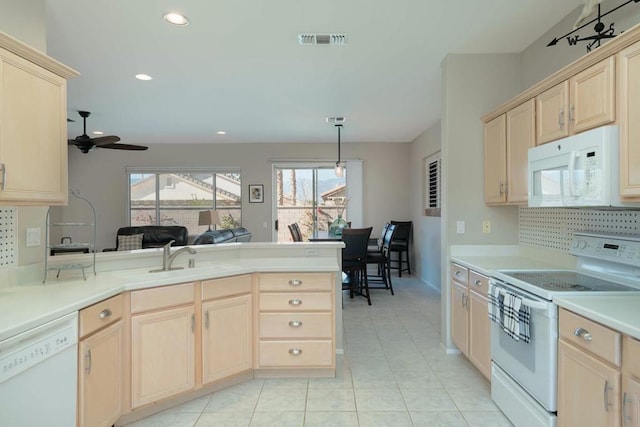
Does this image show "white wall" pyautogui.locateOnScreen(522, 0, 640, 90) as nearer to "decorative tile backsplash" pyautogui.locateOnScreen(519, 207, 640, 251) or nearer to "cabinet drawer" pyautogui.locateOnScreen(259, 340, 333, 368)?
"decorative tile backsplash" pyautogui.locateOnScreen(519, 207, 640, 251)

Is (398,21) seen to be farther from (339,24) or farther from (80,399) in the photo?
(80,399)

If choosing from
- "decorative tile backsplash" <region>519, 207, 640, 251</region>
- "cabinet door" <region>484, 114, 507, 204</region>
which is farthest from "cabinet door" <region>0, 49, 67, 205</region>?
"decorative tile backsplash" <region>519, 207, 640, 251</region>

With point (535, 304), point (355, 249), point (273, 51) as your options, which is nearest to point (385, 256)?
point (355, 249)

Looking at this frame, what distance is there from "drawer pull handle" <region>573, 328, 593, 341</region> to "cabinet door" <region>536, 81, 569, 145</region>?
115 centimetres

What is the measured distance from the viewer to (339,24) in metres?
2.59

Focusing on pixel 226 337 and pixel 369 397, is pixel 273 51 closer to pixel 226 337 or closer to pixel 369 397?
pixel 226 337

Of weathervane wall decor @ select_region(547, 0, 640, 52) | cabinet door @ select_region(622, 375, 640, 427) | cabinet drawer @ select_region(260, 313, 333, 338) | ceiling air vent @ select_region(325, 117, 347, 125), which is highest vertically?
ceiling air vent @ select_region(325, 117, 347, 125)

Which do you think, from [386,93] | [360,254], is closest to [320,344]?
[360,254]

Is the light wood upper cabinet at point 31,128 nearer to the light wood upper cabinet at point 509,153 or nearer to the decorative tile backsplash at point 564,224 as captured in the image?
the light wood upper cabinet at point 509,153

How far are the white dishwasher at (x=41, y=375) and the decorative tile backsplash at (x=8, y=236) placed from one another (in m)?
0.74

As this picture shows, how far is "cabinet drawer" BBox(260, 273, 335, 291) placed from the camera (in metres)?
2.66

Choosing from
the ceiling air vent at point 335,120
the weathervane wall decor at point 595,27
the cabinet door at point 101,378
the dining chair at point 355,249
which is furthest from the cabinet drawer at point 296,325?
the ceiling air vent at point 335,120

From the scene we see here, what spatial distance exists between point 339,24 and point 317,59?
61 cm

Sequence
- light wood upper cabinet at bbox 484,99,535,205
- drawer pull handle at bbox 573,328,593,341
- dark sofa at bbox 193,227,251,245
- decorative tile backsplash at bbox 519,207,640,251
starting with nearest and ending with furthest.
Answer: drawer pull handle at bbox 573,328,593,341 < decorative tile backsplash at bbox 519,207,640,251 < light wood upper cabinet at bbox 484,99,535,205 < dark sofa at bbox 193,227,251,245
